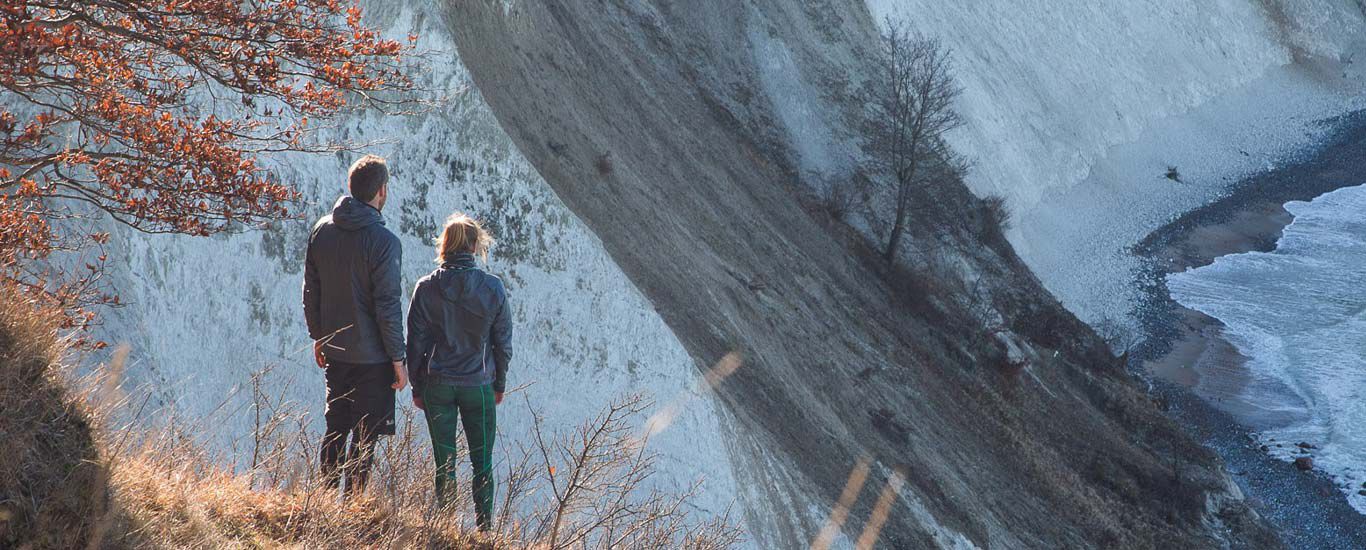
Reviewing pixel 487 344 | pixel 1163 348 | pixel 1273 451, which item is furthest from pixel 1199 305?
pixel 487 344

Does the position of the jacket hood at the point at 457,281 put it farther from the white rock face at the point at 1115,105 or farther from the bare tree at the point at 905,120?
the white rock face at the point at 1115,105

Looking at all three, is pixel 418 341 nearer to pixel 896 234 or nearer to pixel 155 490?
pixel 155 490

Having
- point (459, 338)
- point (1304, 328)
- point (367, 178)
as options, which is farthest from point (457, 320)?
point (1304, 328)

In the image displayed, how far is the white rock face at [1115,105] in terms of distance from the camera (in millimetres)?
36625

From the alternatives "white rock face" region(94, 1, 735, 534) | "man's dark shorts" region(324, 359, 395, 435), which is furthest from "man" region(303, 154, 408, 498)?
"white rock face" region(94, 1, 735, 534)

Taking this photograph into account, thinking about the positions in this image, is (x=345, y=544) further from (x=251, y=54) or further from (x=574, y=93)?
(x=574, y=93)

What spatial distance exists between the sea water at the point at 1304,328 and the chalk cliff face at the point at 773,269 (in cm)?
320

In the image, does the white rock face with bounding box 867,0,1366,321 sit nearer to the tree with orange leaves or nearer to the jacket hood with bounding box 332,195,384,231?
the tree with orange leaves

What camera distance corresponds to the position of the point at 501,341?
6.68m

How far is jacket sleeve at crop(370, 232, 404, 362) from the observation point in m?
6.29

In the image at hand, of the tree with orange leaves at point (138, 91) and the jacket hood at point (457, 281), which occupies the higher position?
the tree with orange leaves at point (138, 91)

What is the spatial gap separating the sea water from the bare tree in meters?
9.89

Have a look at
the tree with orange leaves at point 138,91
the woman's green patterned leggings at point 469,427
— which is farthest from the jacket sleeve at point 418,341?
the tree with orange leaves at point 138,91

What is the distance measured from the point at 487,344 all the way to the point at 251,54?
2.43 m
